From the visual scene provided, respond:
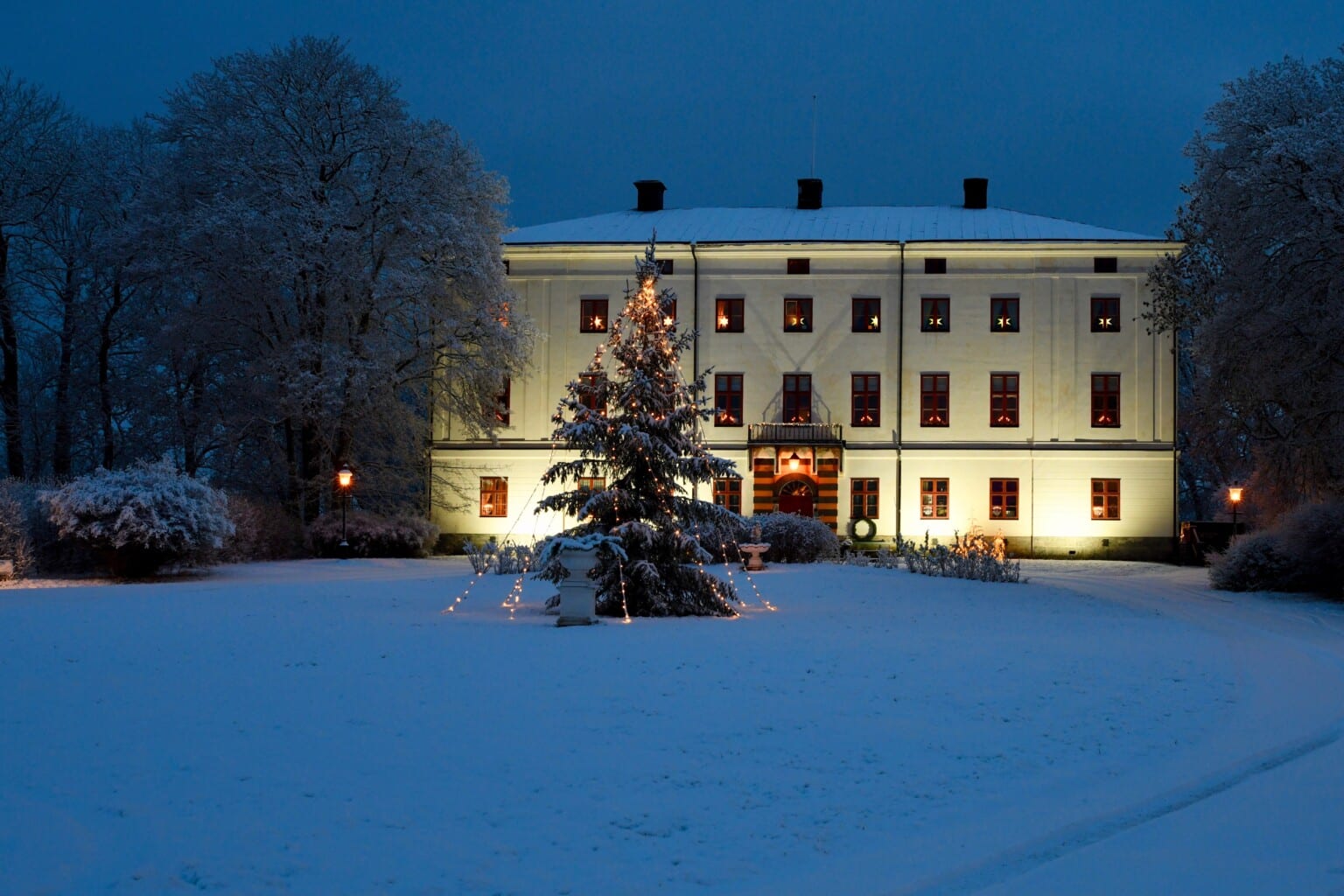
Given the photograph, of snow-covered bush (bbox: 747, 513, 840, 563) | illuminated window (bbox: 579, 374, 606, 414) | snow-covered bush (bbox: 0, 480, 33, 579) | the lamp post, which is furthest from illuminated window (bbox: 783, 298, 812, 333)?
snow-covered bush (bbox: 0, 480, 33, 579)

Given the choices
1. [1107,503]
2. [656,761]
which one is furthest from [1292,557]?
[656,761]

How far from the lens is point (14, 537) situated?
21.8 meters

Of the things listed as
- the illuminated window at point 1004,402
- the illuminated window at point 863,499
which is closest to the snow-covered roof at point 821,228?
the illuminated window at point 1004,402

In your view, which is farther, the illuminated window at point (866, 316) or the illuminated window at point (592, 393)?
the illuminated window at point (866, 316)

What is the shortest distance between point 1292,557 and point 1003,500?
50.2 ft

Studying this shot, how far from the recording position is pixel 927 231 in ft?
132

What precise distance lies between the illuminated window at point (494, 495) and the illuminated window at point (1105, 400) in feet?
63.4

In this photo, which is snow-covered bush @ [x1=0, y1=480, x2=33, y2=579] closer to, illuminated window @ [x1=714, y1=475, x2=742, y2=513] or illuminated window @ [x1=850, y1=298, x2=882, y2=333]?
illuminated window @ [x1=714, y1=475, x2=742, y2=513]

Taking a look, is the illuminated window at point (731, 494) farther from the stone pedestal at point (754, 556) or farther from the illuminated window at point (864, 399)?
the stone pedestal at point (754, 556)

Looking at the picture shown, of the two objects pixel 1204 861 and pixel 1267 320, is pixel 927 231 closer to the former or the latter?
pixel 1267 320

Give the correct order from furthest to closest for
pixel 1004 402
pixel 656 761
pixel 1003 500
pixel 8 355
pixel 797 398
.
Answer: pixel 797 398
pixel 1004 402
pixel 1003 500
pixel 8 355
pixel 656 761

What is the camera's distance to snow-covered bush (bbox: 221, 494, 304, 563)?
2697 cm

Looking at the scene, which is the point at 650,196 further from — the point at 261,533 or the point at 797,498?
the point at 261,533

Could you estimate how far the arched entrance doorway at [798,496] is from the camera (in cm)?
3872
